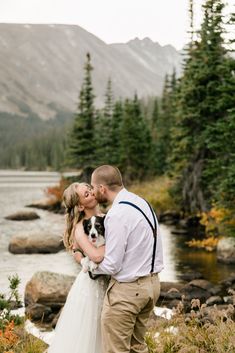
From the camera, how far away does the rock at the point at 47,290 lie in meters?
17.0

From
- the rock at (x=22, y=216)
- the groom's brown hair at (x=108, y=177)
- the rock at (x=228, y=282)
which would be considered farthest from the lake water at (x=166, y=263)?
the groom's brown hair at (x=108, y=177)

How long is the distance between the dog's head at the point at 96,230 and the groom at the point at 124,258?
221mm

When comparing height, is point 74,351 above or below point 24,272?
above

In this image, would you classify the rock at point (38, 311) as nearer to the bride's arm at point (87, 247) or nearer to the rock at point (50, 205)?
the bride's arm at point (87, 247)

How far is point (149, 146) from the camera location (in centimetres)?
6072

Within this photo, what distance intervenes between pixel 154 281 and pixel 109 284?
0.47m

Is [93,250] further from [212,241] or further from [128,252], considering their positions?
[212,241]

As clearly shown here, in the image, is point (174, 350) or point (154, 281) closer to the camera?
point (154, 281)

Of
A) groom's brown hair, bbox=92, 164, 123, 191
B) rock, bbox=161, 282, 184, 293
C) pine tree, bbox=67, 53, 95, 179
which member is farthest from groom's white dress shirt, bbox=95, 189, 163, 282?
pine tree, bbox=67, 53, 95, 179

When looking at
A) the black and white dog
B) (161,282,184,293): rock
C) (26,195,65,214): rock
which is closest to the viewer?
the black and white dog

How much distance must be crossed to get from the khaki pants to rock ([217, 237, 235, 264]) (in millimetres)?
18739

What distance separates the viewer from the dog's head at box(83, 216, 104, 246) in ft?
20.9

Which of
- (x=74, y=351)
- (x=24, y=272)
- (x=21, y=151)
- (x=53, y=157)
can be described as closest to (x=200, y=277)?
(x=24, y=272)

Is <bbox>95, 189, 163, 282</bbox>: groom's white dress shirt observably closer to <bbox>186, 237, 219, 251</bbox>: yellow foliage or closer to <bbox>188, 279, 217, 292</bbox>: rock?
<bbox>188, 279, 217, 292</bbox>: rock
